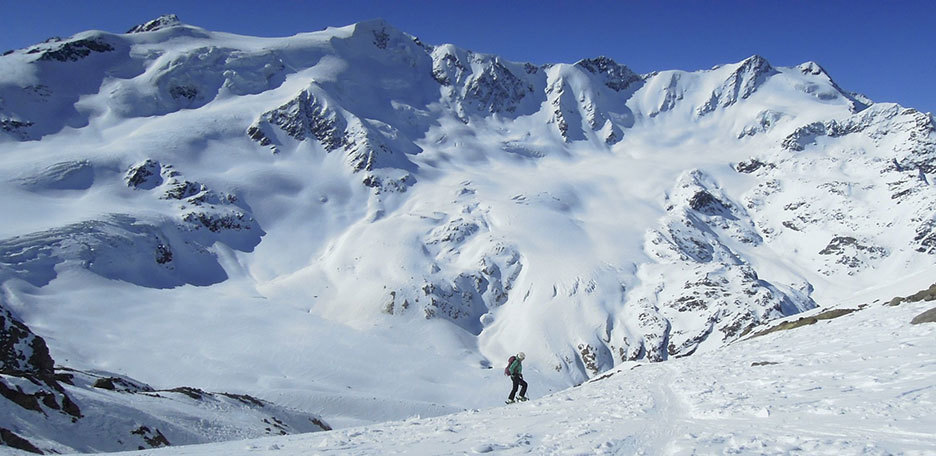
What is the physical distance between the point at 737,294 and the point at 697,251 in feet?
138

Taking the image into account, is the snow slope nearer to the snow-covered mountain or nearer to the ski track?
the ski track

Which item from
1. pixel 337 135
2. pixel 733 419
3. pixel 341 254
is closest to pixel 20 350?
pixel 733 419

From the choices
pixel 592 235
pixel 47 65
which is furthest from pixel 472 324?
pixel 47 65

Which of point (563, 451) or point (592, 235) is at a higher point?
point (592, 235)

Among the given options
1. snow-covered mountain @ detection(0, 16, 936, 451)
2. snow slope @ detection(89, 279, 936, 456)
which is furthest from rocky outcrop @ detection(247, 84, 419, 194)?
snow slope @ detection(89, 279, 936, 456)

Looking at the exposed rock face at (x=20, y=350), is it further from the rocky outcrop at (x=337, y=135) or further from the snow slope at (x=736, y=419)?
the rocky outcrop at (x=337, y=135)

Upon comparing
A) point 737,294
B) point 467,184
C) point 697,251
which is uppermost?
point 467,184

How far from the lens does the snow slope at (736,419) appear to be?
34.2 ft

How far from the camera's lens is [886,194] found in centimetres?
18525

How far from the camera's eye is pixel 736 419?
1259 centimetres

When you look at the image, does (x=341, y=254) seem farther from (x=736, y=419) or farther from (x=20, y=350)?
(x=736, y=419)

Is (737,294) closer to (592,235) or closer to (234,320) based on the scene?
(592,235)

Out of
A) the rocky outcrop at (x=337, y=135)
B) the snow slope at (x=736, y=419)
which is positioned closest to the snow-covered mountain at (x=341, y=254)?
the rocky outcrop at (x=337, y=135)

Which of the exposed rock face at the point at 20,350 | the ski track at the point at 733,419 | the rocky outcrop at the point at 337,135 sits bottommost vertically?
the ski track at the point at 733,419
